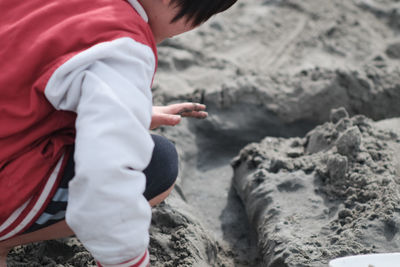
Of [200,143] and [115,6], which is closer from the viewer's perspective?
[115,6]

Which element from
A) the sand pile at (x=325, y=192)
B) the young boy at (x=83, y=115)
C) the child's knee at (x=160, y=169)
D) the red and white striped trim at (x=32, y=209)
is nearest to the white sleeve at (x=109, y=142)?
the young boy at (x=83, y=115)

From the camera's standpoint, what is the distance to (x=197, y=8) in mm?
1096

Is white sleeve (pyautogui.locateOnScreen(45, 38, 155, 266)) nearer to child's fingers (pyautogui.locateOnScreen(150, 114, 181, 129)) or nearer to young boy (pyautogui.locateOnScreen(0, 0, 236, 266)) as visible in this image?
young boy (pyautogui.locateOnScreen(0, 0, 236, 266))

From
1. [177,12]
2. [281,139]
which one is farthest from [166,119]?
[281,139]

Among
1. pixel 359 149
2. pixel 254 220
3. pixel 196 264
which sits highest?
pixel 359 149

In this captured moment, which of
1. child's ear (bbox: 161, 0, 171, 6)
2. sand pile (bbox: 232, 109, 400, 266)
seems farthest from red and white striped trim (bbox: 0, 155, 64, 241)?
sand pile (bbox: 232, 109, 400, 266)

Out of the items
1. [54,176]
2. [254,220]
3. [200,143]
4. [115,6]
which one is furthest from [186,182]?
[115,6]

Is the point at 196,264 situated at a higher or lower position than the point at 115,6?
lower

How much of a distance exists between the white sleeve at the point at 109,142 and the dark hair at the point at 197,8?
→ 168mm

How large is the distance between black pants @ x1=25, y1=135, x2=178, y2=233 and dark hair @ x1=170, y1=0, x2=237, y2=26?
33 cm

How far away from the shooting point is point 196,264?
4.56 feet

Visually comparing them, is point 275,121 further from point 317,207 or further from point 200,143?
point 317,207

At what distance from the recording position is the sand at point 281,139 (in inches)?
55.6

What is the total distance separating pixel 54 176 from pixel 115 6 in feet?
1.23
